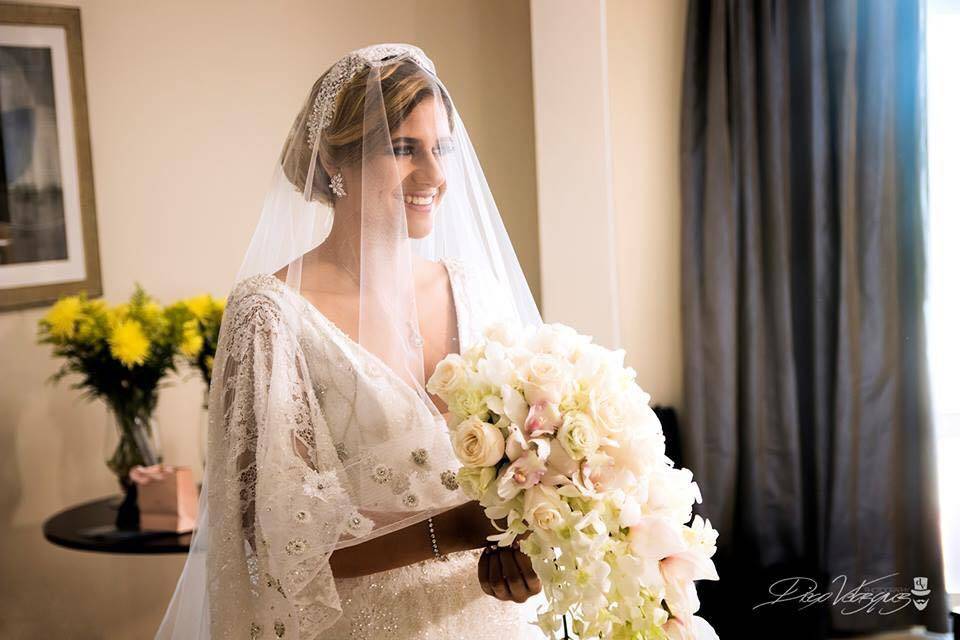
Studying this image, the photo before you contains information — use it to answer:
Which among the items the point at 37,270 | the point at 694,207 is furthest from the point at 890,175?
the point at 37,270

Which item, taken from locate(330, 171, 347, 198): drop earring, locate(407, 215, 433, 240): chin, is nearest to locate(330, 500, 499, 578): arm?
locate(407, 215, 433, 240): chin

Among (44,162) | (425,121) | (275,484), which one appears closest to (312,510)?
(275,484)

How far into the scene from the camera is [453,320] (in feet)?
6.18

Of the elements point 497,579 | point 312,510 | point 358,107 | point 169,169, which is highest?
point 169,169

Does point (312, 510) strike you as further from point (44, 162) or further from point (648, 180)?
point (648, 180)

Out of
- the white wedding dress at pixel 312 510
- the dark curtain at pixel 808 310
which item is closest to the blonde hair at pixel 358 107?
the white wedding dress at pixel 312 510

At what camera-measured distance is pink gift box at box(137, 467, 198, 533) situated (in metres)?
3.02

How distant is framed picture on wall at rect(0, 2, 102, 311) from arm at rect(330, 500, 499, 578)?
93.6 inches

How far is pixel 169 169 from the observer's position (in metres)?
3.82

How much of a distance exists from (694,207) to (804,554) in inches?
56.7

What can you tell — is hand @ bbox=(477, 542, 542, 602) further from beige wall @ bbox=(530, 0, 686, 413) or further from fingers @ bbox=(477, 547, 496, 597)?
beige wall @ bbox=(530, 0, 686, 413)

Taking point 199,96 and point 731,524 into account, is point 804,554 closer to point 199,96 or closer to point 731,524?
point 731,524

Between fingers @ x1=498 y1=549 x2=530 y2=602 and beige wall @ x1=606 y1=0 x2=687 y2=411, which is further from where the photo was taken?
beige wall @ x1=606 y1=0 x2=687 y2=411

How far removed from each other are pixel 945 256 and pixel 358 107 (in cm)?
276
